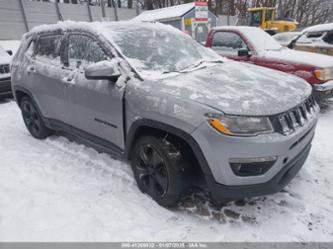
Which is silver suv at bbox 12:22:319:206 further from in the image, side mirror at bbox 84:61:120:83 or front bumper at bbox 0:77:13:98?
front bumper at bbox 0:77:13:98

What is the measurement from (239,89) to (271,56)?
3726mm

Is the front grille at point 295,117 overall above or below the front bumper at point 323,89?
above

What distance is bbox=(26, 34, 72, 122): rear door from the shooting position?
338cm

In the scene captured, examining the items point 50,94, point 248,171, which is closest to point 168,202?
point 248,171

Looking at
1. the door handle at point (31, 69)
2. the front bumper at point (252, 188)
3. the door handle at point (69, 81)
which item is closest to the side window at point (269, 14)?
the door handle at point (31, 69)

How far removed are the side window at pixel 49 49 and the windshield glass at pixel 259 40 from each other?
4264 millimetres

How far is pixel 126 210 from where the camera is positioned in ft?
8.34

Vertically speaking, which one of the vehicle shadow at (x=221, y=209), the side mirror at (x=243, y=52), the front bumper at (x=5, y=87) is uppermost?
the side mirror at (x=243, y=52)

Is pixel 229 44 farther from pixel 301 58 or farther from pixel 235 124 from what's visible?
pixel 235 124

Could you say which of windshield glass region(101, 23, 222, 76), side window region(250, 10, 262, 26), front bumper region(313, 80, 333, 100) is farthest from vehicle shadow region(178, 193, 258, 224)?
side window region(250, 10, 262, 26)

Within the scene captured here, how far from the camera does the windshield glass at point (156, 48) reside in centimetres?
270

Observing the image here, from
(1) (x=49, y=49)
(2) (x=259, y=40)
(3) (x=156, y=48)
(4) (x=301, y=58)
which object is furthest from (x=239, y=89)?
(2) (x=259, y=40)

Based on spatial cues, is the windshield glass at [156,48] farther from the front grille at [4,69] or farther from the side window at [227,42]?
the front grille at [4,69]

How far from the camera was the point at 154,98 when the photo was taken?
2.29 meters
